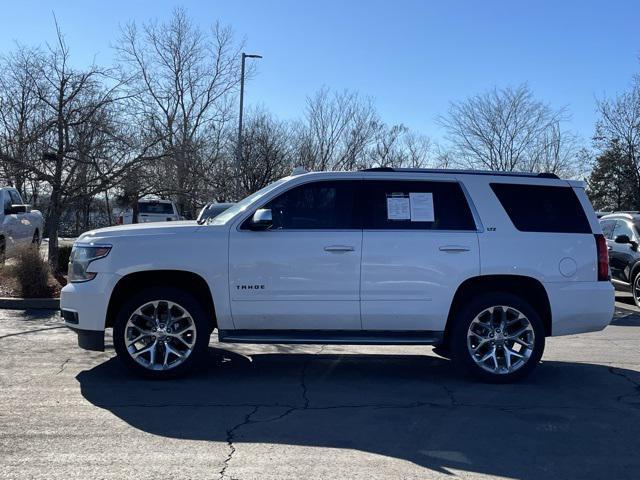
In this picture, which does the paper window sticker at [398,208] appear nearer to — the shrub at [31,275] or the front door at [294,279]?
the front door at [294,279]

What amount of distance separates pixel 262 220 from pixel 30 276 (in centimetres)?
651

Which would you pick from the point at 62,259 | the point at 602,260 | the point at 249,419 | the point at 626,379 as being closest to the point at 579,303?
the point at 602,260

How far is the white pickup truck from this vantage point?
13188 mm

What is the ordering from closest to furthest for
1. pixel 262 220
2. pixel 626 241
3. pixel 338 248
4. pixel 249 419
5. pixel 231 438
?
pixel 231 438 → pixel 249 419 → pixel 262 220 → pixel 338 248 → pixel 626 241

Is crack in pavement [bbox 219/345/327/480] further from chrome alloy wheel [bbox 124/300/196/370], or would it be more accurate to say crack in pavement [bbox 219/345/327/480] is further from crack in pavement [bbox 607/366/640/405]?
crack in pavement [bbox 607/366/640/405]

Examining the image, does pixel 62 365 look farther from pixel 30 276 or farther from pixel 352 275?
pixel 30 276

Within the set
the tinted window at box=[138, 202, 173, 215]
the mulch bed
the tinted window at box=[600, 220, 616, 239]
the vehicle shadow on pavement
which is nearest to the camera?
the vehicle shadow on pavement

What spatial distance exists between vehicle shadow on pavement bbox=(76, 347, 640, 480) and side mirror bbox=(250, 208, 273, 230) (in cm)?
156

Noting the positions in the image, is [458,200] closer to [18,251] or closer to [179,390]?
[179,390]

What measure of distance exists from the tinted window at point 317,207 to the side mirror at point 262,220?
0.14m

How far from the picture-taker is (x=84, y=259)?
610cm

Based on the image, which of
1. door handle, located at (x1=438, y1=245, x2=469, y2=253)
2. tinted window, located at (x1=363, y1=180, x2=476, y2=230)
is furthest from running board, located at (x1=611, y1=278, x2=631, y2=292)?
door handle, located at (x1=438, y1=245, x2=469, y2=253)

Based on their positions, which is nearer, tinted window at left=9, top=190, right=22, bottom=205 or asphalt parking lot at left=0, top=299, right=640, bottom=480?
asphalt parking lot at left=0, top=299, right=640, bottom=480

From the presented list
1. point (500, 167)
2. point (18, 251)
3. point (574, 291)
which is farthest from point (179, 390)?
point (500, 167)
